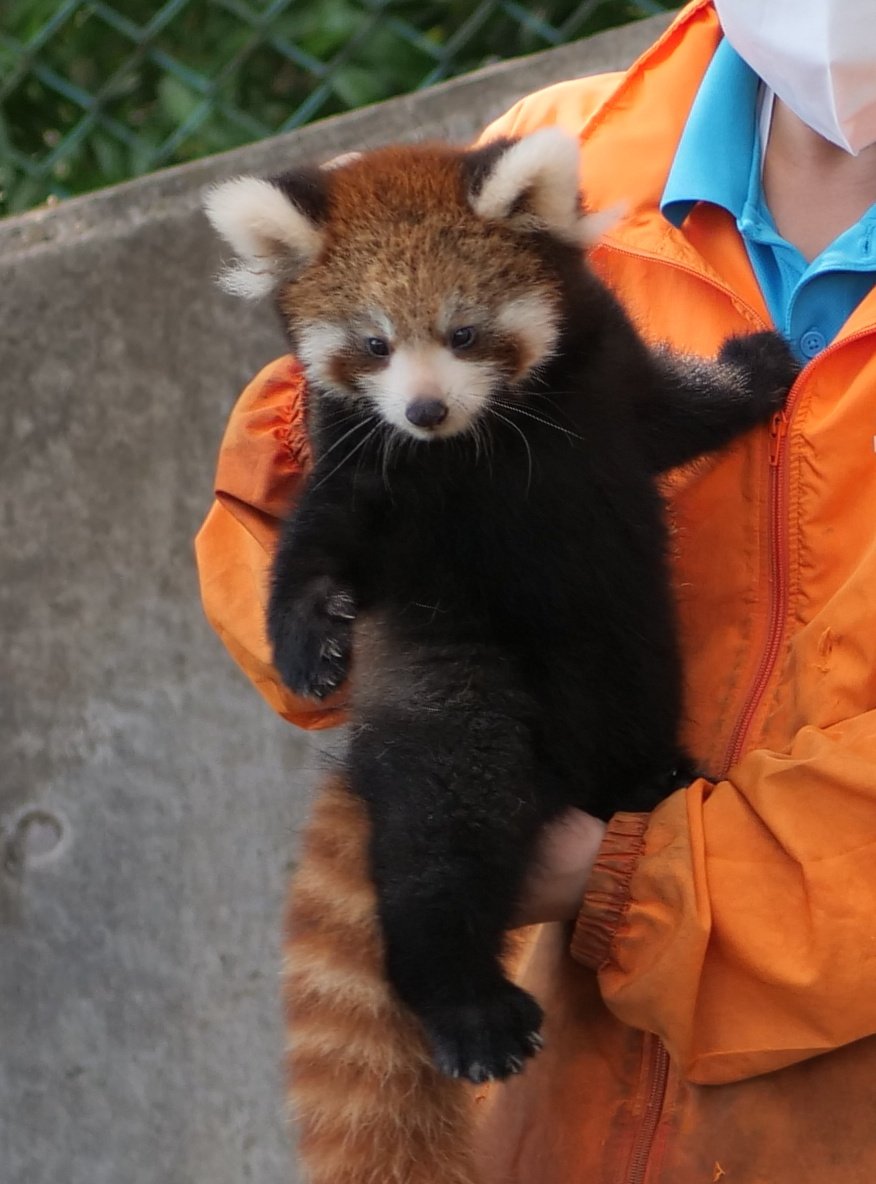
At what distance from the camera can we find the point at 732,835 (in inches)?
61.9

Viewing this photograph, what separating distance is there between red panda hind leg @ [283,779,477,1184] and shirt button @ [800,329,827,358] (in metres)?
0.88

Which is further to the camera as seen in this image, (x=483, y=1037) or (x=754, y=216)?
(x=754, y=216)

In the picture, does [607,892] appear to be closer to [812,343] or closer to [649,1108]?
[649,1108]

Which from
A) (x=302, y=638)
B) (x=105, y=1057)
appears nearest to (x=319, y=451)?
(x=302, y=638)

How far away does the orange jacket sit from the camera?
1516 millimetres

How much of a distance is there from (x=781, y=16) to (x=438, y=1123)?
1532 mm

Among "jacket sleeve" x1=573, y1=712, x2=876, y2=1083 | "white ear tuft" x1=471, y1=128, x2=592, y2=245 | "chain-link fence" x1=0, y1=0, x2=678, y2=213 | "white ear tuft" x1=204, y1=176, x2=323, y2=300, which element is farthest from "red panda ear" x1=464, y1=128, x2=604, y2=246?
"chain-link fence" x1=0, y1=0, x2=678, y2=213

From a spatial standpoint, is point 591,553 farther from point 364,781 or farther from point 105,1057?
point 105,1057

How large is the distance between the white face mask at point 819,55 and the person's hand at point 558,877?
102 centimetres

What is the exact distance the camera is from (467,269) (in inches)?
75.0

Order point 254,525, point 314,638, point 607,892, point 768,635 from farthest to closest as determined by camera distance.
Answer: point 254,525
point 314,638
point 768,635
point 607,892

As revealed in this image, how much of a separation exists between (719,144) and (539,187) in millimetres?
278

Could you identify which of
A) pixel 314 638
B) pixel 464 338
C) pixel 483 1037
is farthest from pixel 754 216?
pixel 483 1037

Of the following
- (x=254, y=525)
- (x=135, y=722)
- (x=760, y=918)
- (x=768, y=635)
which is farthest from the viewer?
(x=135, y=722)
